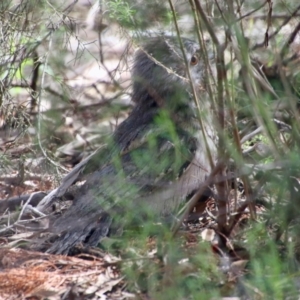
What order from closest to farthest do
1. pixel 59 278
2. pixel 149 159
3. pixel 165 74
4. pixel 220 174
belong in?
pixel 59 278 → pixel 220 174 → pixel 149 159 → pixel 165 74

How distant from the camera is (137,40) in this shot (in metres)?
5.80

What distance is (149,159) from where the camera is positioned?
226 inches

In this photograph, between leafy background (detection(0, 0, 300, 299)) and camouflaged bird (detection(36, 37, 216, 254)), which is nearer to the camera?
leafy background (detection(0, 0, 300, 299))

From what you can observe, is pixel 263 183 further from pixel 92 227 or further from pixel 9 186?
pixel 9 186

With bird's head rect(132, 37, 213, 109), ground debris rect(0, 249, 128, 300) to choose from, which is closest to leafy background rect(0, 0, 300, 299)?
ground debris rect(0, 249, 128, 300)

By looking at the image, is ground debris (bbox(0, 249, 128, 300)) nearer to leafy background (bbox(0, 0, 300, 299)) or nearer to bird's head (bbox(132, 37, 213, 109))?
leafy background (bbox(0, 0, 300, 299))

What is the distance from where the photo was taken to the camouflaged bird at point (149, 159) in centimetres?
543

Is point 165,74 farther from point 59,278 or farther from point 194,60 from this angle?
point 59,278

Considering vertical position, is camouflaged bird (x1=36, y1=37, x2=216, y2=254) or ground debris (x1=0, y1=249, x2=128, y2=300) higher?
camouflaged bird (x1=36, y1=37, x2=216, y2=254)

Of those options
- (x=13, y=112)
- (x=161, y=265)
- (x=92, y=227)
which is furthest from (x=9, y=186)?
(x=161, y=265)

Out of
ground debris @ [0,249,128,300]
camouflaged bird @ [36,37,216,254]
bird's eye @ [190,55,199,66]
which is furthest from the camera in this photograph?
bird's eye @ [190,55,199,66]

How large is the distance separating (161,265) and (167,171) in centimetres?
155

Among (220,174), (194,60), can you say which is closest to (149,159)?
(220,174)

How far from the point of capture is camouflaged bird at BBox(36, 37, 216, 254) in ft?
17.8
